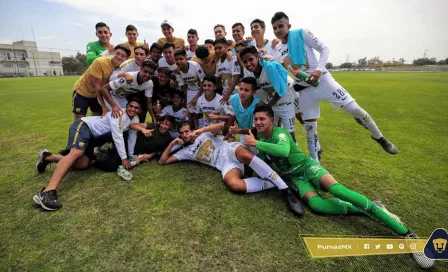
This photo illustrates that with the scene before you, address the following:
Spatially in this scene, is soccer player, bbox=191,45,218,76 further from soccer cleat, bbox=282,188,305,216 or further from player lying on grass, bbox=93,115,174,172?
soccer cleat, bbox=282,188,305,216

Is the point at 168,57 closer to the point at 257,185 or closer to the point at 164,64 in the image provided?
the point at 164,64

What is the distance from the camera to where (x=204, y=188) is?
3.55 meters

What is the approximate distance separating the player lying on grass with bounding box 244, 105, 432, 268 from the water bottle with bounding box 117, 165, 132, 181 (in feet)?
6.43

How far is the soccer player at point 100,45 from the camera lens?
5264 mm

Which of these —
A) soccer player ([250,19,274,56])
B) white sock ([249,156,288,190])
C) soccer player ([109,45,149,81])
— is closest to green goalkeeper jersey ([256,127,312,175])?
white sock ([249,156,288,190])

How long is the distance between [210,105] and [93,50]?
3.03 meters

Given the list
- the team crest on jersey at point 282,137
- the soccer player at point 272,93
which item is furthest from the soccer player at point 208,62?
the team crest on jersey at point 282,137

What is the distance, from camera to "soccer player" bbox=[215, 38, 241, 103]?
15.7 feet

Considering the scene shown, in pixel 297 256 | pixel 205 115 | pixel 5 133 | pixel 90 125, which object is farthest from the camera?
pixel 5 133

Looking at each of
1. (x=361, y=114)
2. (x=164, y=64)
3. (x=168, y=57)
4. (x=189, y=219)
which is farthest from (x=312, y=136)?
(x=164, y=64)

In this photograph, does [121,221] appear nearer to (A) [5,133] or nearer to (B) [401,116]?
(A) [5,133]

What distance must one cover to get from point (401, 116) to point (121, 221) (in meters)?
9.66

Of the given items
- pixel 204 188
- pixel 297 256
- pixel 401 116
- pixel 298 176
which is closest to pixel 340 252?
pixel 297 256

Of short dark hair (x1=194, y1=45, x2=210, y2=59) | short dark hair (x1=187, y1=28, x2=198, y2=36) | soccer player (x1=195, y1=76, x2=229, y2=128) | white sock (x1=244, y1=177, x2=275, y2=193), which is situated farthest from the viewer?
short dark hair (x1=187, y1=28, x2=198, y2=36)
